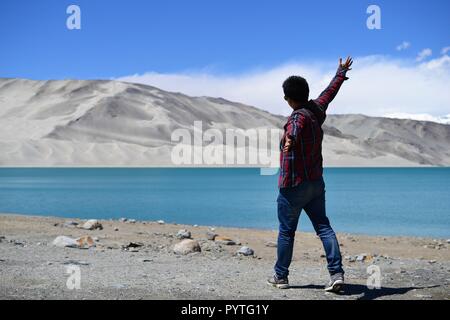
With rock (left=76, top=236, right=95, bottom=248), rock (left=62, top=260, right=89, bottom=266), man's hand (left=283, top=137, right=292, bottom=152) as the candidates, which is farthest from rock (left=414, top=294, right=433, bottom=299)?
rock (left=76, top=236, right=95, bottom=248)

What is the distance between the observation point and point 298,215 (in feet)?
20.5

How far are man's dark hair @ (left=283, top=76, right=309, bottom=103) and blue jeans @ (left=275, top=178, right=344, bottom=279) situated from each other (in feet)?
2.78

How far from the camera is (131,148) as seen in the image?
150625 mm

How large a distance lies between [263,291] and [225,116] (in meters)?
193

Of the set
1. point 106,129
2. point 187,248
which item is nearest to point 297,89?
point 187,248

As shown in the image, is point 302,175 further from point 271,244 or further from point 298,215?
point 271,244

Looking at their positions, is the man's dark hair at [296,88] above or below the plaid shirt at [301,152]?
above

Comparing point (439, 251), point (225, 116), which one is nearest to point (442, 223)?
point (439, 251)

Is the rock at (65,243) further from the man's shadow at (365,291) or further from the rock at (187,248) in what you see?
the man's shadow at (365,291)

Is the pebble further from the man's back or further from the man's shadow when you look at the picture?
the man's back

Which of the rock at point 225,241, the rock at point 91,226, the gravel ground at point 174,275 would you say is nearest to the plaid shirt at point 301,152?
the gravel ground at point 174,275

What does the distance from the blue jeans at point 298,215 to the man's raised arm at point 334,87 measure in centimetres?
80

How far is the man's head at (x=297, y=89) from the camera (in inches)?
248
